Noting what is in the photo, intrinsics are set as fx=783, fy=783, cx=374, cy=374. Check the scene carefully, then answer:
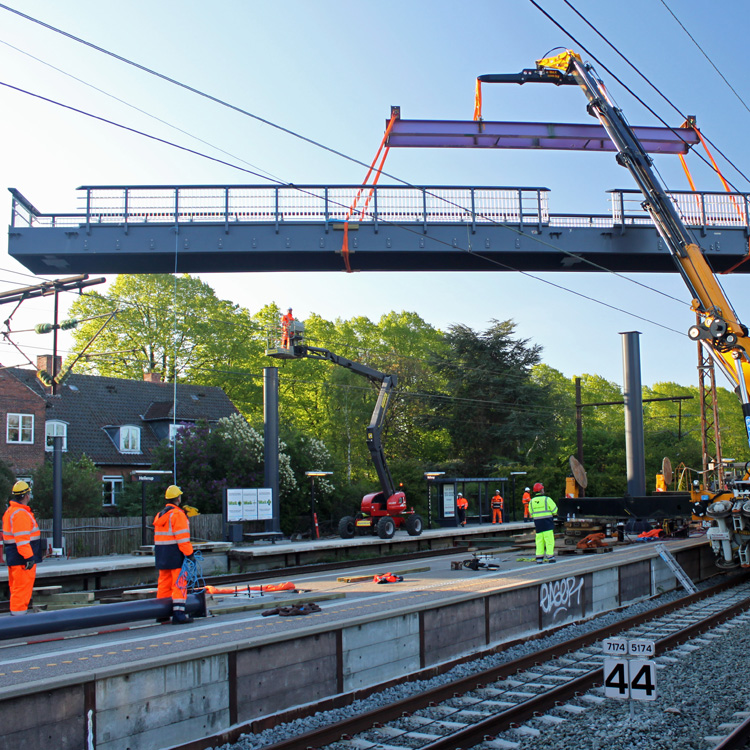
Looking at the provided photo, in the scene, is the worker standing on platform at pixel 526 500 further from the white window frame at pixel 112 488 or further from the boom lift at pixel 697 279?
the white window frame at pixel 112 488

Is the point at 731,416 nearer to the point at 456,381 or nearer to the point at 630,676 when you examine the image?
the point at 456,381

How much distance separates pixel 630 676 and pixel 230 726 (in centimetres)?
377

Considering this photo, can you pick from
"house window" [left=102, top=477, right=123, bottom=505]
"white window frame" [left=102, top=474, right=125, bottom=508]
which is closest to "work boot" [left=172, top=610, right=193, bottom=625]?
"white window frame" [left=102, top=474, right=125, bottom=508]

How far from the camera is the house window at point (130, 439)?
3831cm

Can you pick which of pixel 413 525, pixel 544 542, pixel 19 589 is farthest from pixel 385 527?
pixel 19 589

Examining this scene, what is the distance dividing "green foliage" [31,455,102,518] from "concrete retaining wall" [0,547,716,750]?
20.4m

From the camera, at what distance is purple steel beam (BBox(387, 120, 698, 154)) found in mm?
21578

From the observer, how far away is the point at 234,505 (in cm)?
2366

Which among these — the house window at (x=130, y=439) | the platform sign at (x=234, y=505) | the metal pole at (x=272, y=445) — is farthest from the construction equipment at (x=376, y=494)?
the house window at (x=130, y=439)

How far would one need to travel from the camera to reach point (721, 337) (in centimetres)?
1805

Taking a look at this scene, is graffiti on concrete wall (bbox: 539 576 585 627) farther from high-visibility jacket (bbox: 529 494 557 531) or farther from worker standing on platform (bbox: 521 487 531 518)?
worker standing on platform (bbox: 521 487 531 518)

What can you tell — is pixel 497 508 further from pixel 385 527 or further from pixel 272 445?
pixel 272 445

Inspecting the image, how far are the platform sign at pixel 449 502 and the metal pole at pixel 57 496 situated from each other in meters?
15.9

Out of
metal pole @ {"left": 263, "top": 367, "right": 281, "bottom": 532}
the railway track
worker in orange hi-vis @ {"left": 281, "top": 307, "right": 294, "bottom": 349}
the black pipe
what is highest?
worker in orange hi-vis @ {"left": 281, "top": 307, "right": 294, "bottom": 349}
